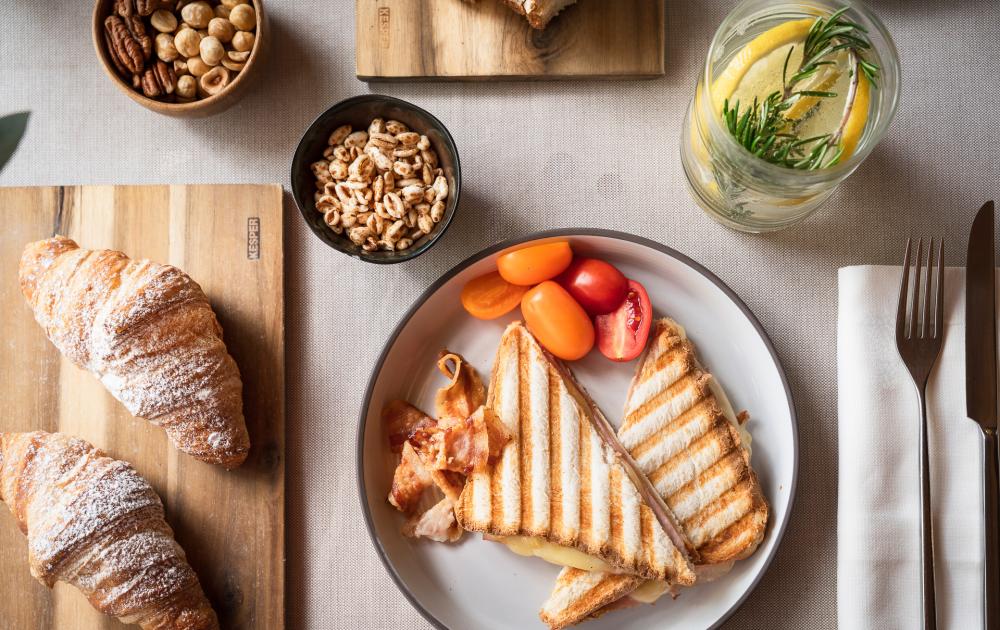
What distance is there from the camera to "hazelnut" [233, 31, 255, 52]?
4.96ft

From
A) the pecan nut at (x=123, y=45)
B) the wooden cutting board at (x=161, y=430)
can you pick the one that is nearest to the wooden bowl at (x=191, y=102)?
the pecan nut at (x=123, y=45)

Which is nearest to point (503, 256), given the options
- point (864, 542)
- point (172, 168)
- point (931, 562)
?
point (172, 168)

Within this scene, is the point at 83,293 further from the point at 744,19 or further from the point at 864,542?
the point at 864,542

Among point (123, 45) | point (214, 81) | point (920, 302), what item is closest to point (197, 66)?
point (214, 81)

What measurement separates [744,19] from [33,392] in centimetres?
160

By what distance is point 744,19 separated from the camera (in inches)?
52.0

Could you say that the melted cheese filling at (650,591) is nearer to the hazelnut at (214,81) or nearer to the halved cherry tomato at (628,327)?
the halved cherry tomato at (628,327)

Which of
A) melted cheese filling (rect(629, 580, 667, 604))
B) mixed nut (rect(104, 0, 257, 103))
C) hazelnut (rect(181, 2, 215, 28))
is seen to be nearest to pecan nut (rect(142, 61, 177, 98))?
mixed nut (rect(104, 0, 257, 103))

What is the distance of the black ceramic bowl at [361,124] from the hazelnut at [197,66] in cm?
27

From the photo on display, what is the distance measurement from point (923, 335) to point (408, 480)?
108cm

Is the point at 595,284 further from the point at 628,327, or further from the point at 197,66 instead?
the point at 197,66

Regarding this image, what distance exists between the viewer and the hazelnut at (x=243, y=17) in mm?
1505

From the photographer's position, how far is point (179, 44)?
1.49 m

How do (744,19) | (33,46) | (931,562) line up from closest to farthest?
1. (744,19)
2. (931,562)
3. (33,46)
